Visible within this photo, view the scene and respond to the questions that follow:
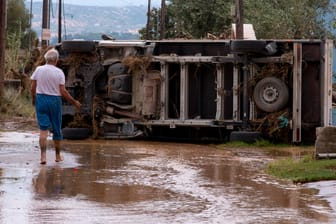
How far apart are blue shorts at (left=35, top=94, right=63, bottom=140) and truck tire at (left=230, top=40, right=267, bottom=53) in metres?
4.74

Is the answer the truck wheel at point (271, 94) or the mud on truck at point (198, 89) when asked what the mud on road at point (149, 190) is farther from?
the mud on truck at point (198, 89)

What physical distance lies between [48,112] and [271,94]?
17.6 feet

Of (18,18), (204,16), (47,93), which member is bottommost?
(47,93)

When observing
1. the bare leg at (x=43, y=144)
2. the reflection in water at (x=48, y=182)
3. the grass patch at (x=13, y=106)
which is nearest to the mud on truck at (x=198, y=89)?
the bare leg at (x=43, y=144)

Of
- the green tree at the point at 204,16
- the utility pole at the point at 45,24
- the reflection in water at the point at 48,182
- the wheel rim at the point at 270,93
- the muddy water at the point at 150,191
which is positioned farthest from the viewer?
the green tree at the point at 204,16

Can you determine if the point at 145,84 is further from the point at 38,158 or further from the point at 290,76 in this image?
the point at 38,158

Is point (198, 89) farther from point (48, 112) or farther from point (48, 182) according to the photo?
point (48, 182)

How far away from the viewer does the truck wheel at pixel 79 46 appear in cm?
1659

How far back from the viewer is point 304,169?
11.1 metres

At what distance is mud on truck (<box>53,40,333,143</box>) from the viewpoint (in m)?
15.9

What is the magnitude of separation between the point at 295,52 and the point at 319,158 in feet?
13.2

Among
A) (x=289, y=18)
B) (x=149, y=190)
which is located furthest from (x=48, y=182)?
(x=289, y=18)

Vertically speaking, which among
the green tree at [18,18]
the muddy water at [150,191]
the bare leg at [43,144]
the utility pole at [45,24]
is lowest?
the muddy water at [150,191]

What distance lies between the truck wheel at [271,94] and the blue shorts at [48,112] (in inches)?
203
